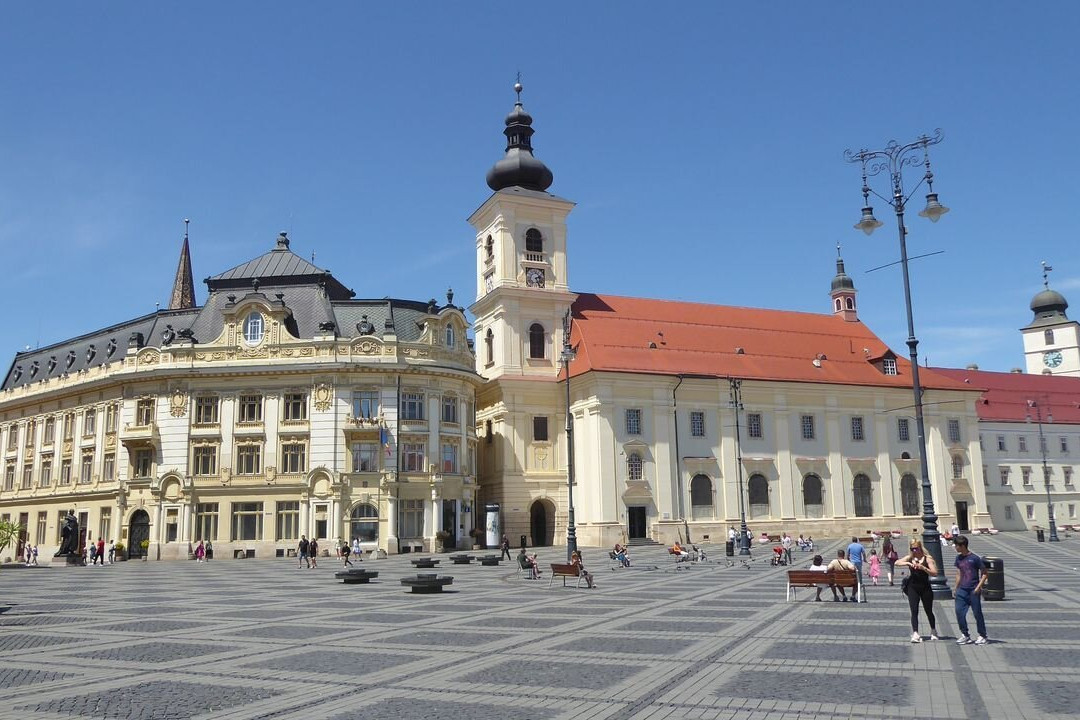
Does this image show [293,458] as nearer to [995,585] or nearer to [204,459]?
[204,459]

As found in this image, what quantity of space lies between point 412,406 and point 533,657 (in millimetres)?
41330

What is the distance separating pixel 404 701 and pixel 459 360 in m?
47.2

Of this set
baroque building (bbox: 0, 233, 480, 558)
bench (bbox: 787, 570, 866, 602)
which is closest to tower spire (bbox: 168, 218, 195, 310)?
baroque building (bbox: 0, 233, 480, 558)

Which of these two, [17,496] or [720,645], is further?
[17,496]

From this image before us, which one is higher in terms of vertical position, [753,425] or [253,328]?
[253,328]

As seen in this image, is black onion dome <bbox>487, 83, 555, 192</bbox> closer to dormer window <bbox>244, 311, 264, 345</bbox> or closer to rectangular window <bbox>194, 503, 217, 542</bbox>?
dormer window <bbox>244, 311, 264, 345</bbox>

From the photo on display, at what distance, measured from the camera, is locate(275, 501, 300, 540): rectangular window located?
52.5 meters

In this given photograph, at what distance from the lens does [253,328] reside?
5481 centimetres

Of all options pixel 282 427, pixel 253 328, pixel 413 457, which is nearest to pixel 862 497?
pixel 413 457

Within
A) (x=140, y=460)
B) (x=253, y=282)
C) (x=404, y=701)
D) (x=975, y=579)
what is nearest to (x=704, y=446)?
(x=253, y=282)

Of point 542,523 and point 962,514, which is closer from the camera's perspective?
point 542,523

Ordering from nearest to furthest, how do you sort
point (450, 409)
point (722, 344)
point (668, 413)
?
point (450, 409) < point (668, 413) < point (722, 344)

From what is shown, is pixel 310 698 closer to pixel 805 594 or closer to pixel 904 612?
pixel 904 612

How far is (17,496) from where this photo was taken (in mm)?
63469
